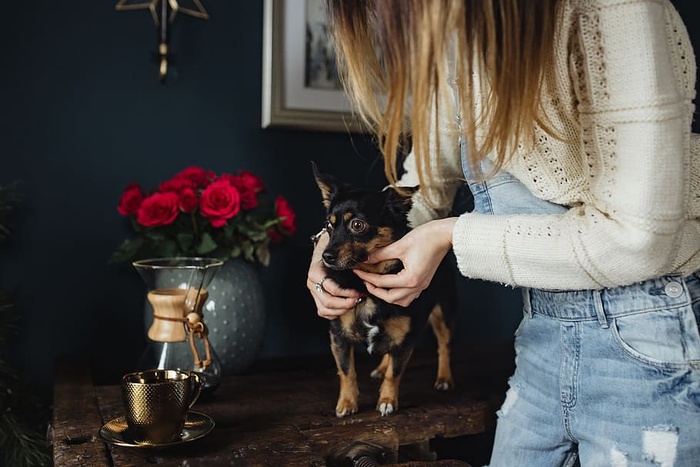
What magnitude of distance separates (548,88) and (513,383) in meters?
0.46

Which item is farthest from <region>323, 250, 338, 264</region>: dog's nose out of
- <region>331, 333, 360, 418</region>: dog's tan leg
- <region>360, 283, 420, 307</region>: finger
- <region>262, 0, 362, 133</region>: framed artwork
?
<region>262, 0, 362, 133</region>: framed artwork

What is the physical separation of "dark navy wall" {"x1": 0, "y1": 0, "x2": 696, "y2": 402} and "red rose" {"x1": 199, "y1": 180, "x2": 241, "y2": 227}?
0.27m

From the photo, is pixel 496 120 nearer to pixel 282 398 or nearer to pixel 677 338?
pixel 677 338

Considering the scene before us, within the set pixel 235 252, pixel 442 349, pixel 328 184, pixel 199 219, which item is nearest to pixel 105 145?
pixel 199 219

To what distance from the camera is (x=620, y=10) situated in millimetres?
784

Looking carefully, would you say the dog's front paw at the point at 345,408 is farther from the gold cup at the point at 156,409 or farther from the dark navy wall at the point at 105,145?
the dark navy wall at the point at 105,145

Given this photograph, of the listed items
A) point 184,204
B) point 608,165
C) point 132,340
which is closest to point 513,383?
point 608,165

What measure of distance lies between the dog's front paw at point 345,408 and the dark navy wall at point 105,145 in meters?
0.59

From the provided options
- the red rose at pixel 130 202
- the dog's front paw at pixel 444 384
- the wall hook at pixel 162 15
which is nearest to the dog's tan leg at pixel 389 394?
the dog's front paw at pixel 444 384

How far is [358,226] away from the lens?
1.16 metres

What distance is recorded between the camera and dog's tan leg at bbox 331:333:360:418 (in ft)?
4.18

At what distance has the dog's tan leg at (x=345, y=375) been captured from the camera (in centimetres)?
128

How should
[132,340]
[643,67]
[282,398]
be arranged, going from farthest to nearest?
[132,340] < [282,398] < [643,67]

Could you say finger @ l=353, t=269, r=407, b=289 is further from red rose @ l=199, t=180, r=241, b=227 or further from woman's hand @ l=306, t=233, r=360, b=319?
red rose @ l=199, t=180, r=241, b=227
